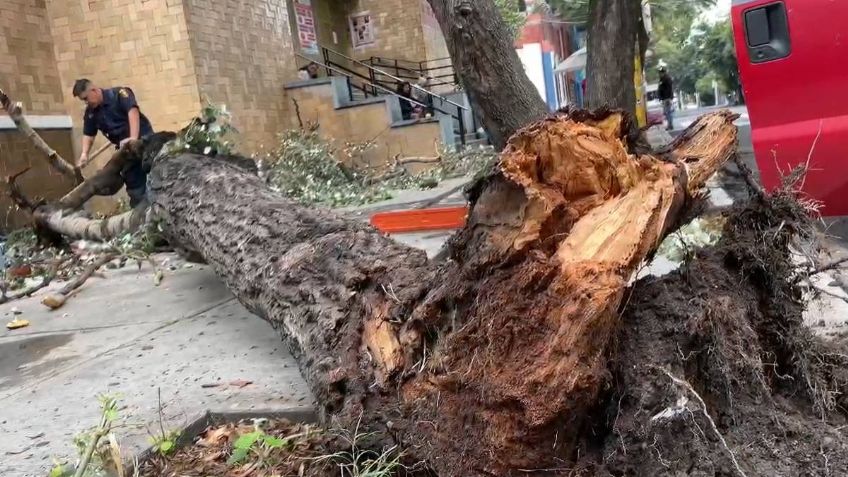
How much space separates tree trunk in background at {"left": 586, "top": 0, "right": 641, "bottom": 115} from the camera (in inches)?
206

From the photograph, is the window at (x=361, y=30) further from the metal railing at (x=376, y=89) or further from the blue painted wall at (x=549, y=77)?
the blue painted wall at (x=549, y=77)

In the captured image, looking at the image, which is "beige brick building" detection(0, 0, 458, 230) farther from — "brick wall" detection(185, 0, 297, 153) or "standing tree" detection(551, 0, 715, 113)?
"standing tree" detection(551, 0, 715, 113)

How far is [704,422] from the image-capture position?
1.69m

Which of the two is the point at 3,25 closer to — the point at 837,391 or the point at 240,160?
the point at 240,160

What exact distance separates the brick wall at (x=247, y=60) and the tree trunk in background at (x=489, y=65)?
6695mm

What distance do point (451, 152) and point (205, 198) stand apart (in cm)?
789

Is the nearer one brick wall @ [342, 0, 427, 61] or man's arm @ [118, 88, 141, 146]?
man's arm @ [118, 88, 141, 146]

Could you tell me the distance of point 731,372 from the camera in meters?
1.80

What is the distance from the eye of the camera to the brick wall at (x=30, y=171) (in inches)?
341

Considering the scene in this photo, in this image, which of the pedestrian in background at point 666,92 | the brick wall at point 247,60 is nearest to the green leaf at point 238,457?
the brick wall at point 247,60

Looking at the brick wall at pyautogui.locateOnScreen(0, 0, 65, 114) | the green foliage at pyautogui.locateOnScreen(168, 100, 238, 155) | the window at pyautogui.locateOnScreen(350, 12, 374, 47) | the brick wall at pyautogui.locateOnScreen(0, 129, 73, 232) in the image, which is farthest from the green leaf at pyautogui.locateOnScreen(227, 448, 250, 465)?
the window at pyautogui.locateOnScreen(350, 12, 374, 47)

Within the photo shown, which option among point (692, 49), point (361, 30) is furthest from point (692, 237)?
point (692, 49)

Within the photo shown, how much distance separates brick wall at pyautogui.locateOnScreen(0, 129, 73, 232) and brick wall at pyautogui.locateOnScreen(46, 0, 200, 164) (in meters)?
0.37

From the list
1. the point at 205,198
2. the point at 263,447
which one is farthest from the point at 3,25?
the point at 263,447
